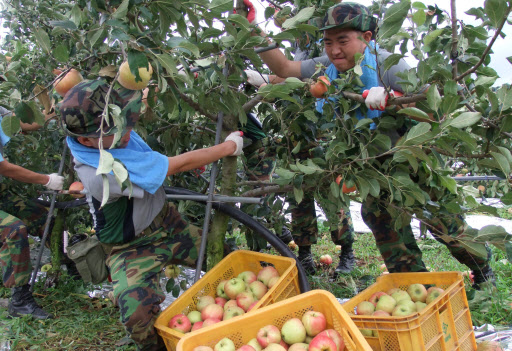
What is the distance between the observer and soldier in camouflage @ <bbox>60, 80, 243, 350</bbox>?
1.63 metres

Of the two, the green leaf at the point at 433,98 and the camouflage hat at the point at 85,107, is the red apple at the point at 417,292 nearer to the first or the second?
the green leaf at the point at 433,98

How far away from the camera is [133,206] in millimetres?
1986

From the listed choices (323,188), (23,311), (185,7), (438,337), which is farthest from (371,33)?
(23,311)

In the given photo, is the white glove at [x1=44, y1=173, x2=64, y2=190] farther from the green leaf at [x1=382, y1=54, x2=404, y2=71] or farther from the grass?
the green leaf at [x1=382, y1=54, x2=404, y2=71]

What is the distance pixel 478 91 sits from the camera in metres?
1.39

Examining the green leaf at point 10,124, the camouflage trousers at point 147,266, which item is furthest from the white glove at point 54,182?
the green leaf at point 10,124

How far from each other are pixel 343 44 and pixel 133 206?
1.31 m

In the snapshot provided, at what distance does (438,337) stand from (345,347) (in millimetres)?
413

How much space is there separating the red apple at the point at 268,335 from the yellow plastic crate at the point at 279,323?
1.0 inches

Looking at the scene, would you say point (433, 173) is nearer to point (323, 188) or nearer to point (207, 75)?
point (323, 188)

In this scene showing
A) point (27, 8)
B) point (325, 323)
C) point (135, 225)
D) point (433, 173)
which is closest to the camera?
point (325, 323)

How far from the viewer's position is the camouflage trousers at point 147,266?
1.75 meters

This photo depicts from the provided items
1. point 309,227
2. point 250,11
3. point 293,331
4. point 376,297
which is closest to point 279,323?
point 293,331

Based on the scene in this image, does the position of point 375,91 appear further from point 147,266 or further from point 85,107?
point 147,266
